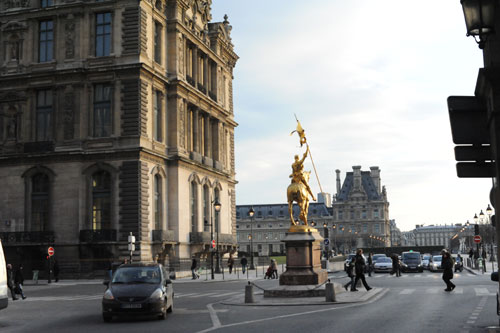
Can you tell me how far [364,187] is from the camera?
196500 millimetres

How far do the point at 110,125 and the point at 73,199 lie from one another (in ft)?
21.2

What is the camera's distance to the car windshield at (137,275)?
1927 centimetres

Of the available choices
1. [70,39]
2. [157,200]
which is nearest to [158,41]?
[70,39]

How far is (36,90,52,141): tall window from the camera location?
51875 millimetres

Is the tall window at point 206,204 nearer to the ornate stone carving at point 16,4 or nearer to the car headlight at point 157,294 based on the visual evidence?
the ornate stone carving at point 16,4

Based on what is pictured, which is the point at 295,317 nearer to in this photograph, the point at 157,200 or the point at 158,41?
the point at 157,200

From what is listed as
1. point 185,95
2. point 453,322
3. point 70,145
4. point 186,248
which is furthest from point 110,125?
point 453,322

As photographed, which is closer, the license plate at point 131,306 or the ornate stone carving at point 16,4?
A: the license plate at point 131,306

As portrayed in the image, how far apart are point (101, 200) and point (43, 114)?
8862mm

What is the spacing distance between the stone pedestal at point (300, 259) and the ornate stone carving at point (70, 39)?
31774 millimetres

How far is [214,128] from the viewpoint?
218 feet

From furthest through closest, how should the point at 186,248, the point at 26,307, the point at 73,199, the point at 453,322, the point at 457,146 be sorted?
1. the point at 186,248
2. the point at 73,199
3. the point at 26,307
4. the point at 453,322
5. the point at 457,146

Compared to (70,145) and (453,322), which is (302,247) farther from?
(70,145)

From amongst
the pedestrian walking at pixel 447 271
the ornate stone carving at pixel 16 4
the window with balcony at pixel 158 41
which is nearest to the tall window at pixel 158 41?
the window with balcony at pixel 158 41
